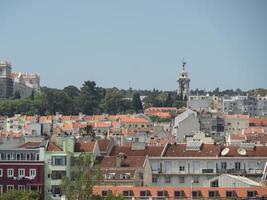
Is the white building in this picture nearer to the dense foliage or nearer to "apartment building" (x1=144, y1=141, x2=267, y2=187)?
the dense foliage

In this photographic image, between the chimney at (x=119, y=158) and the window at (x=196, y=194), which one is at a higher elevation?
the chimney at (x=119, y=158)

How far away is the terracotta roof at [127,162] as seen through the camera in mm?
66963

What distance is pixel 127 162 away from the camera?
222 ft

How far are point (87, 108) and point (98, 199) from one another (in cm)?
13573

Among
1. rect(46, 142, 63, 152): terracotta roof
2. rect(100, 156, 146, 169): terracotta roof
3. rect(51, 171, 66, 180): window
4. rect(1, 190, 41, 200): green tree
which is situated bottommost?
rect(1, 190, 41, 200): green tree

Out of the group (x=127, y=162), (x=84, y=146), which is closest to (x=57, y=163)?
(x=84, y=146)

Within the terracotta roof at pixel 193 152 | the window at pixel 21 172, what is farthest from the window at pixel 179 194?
the window at pixel 21 172

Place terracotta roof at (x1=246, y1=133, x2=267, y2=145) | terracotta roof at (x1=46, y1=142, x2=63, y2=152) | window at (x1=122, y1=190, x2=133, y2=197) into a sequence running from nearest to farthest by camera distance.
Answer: window at (x1=122, y1=190, x2=133, y2=197) < terracotta roof at (x1=46, y1=142, x2=63, y2=152) < terracotta roof at (x1=246, y1=133, x2=267, y2=145)

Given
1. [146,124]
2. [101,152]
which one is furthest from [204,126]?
[101,152]

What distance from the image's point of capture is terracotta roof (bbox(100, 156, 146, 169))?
66963mm

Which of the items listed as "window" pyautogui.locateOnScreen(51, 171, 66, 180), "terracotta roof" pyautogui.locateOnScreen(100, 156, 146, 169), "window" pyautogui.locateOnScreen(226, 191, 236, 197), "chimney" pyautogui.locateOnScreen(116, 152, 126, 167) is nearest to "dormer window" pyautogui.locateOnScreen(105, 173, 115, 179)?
"terracotta roof" pyautogui.locateOnScreen(100, 156, 146, 169)

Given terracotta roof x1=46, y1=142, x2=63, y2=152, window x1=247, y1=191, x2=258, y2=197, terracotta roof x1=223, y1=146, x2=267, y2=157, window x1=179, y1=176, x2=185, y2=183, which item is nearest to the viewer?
window x1=247, y1=191, x2=258, y2=197

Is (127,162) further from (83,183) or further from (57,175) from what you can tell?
(83,183)

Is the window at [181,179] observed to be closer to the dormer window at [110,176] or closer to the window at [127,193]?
the dormer window at [110,176]
